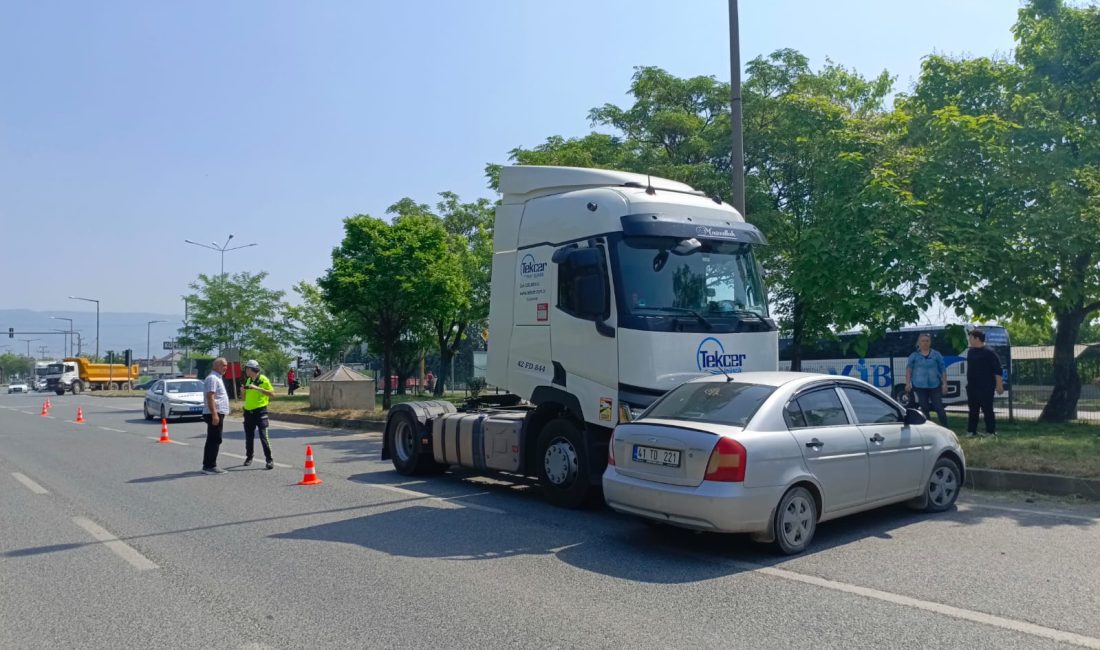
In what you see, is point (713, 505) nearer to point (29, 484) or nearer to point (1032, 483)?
point (1032, 483)

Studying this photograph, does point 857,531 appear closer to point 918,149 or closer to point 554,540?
point 554,540

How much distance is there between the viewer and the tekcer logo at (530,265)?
381 inches

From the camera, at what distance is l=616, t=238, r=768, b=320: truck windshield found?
8.56 metres

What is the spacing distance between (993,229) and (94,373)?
76284mm

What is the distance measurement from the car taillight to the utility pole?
6.47m

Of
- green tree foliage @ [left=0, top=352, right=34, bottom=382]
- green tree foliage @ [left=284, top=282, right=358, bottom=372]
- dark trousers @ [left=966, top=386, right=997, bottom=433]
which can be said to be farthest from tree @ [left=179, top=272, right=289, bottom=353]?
green tree foliage @ [left=0, top=352, right=34, bottom=382]

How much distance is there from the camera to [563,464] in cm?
922

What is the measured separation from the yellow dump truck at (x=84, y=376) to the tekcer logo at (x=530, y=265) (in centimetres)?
7056

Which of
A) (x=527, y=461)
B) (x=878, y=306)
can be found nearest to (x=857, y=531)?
(x=527, y=461)

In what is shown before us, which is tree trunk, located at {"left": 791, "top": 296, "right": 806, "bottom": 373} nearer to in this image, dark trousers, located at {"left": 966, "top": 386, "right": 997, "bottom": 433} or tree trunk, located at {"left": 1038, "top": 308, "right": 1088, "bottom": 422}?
tree trunk, located at {"left": 1038, "top": 308, "right": 1088, "bottom": 422}

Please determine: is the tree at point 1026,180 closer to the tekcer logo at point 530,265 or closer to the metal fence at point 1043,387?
the metal fence at point 1043,387

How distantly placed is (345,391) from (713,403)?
20788mm

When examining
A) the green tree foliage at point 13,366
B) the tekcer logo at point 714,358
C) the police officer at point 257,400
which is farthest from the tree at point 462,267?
the green tree foliage at point 13,366

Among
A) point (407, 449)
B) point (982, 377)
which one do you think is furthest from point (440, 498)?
point (982, 377)
